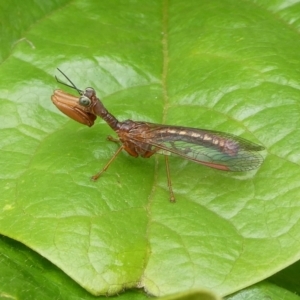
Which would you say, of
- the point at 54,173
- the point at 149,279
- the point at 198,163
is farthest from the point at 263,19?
the point at 149,279

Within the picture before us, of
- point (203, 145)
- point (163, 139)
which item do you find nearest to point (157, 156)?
point (163, 139)

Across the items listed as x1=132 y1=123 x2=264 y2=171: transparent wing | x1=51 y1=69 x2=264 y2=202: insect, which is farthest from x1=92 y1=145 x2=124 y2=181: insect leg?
x1=132 y1=123 x2=264 y2=171: transparent wing

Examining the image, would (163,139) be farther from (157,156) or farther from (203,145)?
(203,145)

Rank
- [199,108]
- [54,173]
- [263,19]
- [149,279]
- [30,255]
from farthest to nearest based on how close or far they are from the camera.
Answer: [263,19], [199,108], [54,173], [30,255], [149,279]

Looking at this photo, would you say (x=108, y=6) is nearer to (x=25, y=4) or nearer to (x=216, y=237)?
(x=25, y=4)

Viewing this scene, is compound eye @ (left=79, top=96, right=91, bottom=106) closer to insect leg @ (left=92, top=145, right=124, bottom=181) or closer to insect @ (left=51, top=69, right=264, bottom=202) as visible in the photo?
insect @ (left=51, top=69, right=264, bottom=202)
